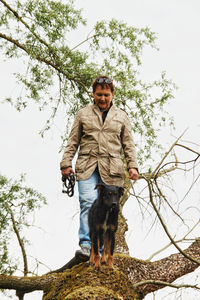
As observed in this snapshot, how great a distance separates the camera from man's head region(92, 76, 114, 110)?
4520mm

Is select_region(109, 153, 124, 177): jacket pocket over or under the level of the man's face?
under

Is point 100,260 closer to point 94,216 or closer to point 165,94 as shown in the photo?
point 94,216

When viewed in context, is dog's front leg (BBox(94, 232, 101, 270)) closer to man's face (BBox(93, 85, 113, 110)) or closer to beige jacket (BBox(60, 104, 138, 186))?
beige jacket (BBox(60, 104, 138, 186))

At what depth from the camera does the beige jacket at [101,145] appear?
450 centimetres

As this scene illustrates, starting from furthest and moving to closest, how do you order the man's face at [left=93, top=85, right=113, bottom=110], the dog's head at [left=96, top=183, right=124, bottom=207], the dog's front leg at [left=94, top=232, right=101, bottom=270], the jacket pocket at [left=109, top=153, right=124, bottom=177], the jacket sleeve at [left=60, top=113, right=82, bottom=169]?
the jacket sleeve at [left=60, top=113, right=82, bottom=169], the man's face at [left=93, top=85, right=113, bottom=110], the jacket pocket at [left=109, top=153, right=124, bottom=177], the dog's front leg at [left=94, top=232, right=101, bottom=270], the dog's head at [left=96, top=183, right=124, bottom=207]

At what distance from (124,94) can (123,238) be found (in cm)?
298

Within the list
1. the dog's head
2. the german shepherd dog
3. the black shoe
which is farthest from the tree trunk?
the dog's head

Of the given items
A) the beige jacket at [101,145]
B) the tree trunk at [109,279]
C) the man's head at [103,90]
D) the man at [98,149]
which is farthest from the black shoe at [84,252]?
the man's head at [103,90]

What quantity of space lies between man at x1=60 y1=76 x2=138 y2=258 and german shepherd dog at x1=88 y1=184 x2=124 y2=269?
1.33 ft

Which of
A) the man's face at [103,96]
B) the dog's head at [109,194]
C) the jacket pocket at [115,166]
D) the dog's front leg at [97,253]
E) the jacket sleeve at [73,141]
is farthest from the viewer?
the jacket sleeve at [73,141]

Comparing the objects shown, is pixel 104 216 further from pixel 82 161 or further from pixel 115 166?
pixel 82 161

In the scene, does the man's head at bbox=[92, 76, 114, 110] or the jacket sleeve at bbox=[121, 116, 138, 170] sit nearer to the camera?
the man's head at bbox=[92, 76, 114, 110]

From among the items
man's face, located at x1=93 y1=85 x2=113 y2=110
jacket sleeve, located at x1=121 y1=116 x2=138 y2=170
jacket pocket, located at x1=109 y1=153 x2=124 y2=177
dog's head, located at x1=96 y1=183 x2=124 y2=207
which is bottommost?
dog's head, located at x1=96 y1=183 x2=124 y2=207

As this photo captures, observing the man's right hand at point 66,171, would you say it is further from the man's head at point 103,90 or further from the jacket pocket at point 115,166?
the man's head at point 103,90
